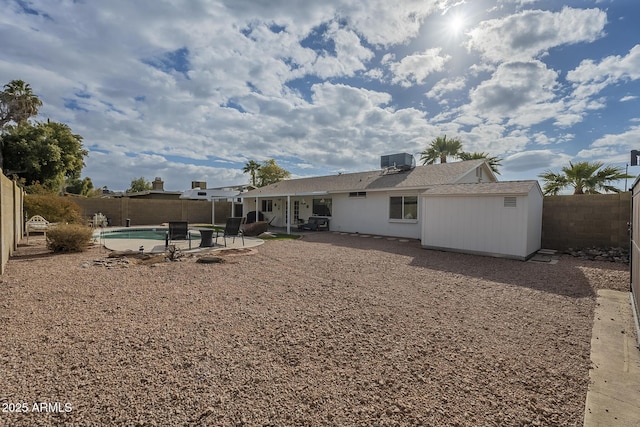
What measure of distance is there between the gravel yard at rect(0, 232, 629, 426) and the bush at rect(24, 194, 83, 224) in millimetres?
9645

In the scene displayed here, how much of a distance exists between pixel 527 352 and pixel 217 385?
3.46 metres

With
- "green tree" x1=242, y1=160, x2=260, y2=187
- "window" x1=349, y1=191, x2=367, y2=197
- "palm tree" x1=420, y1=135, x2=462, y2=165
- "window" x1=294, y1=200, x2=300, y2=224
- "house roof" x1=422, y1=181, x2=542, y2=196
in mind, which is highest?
"green tree" x1=242, y1=160, x2=260, y2=187

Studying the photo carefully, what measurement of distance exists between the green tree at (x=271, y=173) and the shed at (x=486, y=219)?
34.4 meters

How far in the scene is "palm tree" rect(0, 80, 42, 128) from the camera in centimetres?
2281

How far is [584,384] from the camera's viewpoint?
2.76m

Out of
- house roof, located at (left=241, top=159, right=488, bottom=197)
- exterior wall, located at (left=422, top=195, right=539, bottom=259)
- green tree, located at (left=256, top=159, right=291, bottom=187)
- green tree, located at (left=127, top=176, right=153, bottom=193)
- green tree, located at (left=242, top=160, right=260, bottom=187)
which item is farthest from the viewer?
green tree, located at (left=127, top=176, right=153, bottom=193)

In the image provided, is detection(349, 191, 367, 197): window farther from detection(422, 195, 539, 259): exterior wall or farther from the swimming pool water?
the swimming pool water

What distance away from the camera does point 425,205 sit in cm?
1159

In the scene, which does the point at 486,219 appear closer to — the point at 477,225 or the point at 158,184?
the point at 477,225

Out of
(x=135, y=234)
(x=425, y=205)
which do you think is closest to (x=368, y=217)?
(x=425, y=205)

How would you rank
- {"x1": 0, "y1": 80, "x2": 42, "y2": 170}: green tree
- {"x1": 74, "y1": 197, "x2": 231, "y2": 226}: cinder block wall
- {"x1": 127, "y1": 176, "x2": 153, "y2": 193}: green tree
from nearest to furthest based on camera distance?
1. {"x1": 74, "y1": 197, "x2": 231, "y2": 226}: cinder block wall
2. {"x1": 0, "y1": 80, "x2": 42, "y2": 170}: green tree
3. {"x1": 127, "y1": 176, "x2": 153, "y2": 193}: green tree

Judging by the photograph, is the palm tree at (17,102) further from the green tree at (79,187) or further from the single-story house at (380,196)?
the single-story house at (380,196)

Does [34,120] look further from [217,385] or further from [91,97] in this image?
[217,385]

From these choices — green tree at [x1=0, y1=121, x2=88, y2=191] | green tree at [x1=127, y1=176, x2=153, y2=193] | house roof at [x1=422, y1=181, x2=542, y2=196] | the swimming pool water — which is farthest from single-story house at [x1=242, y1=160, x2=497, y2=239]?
green tree at [x1=127, y1=176, x2=153, y2=193]
